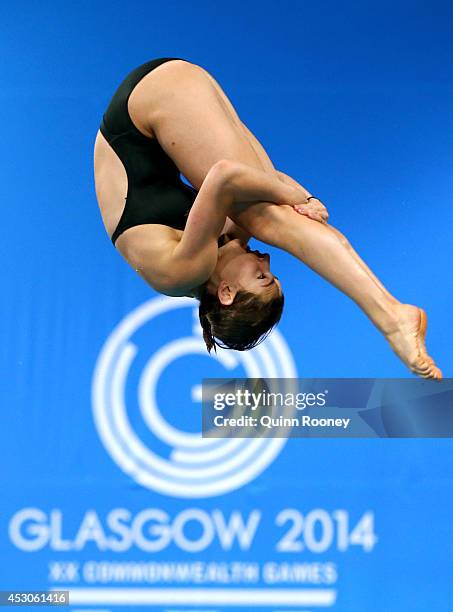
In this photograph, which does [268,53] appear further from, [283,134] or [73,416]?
[73,416]

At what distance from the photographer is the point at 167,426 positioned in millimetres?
3744

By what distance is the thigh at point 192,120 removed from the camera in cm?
→ 227

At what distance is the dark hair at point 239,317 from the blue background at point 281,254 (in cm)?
124

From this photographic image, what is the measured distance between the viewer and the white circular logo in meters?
3.71

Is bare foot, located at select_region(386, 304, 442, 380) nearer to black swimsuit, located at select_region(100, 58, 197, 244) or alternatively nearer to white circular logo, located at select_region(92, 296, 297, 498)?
black swimsuit, located at select_region(100, 58, 197, 244)

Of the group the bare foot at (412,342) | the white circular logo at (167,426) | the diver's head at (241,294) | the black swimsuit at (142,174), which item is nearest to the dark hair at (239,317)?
the diver's head at (241,294)

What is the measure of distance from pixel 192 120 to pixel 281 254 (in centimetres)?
153

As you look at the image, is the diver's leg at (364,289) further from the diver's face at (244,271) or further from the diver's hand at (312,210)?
the diver's face at (244,271)

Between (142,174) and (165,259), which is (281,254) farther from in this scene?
(165,259)

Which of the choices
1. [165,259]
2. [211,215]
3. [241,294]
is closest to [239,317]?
[241,294]

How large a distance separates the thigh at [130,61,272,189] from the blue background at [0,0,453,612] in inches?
55.7

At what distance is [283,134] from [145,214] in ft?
5.09

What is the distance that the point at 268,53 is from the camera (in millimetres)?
3828

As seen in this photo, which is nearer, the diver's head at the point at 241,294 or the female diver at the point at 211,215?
the female diver at the point at 211,215
